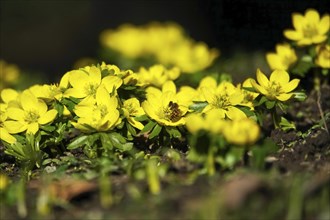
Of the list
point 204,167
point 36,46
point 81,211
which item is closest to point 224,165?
point 204,167

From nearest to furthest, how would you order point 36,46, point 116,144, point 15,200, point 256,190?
point 256,190, point 15,200, point 116,144, point 36,46

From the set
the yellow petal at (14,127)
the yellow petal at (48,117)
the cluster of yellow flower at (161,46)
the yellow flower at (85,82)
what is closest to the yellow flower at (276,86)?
the yellow flower at (85,82)

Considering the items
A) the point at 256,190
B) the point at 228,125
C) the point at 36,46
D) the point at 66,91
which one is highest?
the point at 36,46

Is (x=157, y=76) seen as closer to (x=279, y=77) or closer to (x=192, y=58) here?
(x=279, y=77)

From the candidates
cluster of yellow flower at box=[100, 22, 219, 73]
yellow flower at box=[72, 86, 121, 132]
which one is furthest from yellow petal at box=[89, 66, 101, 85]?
cluster of yellow flower at box=[100, 22, 219, 73]

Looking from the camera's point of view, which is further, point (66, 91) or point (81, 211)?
point (66, 91)

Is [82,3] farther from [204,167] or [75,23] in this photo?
[204,167]
